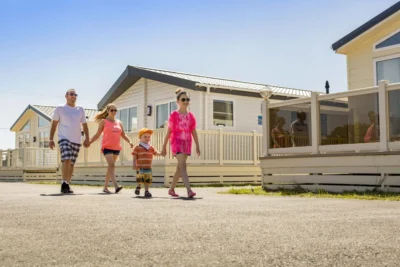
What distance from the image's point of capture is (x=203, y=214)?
16.4 ft

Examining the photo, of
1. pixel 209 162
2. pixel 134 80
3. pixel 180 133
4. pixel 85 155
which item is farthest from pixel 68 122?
pixel 134 80

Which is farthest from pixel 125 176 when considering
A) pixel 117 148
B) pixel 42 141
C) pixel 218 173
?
pixel 42 141

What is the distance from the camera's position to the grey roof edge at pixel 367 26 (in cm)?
1296

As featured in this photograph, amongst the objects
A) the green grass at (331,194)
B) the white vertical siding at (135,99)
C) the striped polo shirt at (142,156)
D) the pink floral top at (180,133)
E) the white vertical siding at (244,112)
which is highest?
the white vertical siding at (135,99)

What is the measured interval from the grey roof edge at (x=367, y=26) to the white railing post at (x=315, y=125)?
516 centimetres

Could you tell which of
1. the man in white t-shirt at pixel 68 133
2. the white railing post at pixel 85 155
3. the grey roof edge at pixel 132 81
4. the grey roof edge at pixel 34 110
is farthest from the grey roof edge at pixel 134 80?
the grey roof edge at pixel 34 110

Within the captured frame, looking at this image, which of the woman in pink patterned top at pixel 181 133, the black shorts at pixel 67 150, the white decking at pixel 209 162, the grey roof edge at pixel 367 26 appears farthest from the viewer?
the white decking at pixel 209 162

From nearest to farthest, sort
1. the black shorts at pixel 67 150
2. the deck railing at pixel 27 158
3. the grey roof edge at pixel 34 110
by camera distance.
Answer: the black shorts at pixel 67 150 < the deck railing at pixel 27 158 < the grey roof edge at pixel 34 110

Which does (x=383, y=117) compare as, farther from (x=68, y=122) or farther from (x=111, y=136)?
(x=68, y=122)

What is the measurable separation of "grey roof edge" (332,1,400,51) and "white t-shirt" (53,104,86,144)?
8217 mm

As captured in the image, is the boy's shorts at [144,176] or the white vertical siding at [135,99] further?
the white vertical siding at [135,99]

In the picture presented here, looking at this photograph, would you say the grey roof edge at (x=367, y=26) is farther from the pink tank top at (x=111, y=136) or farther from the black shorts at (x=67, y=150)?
the black shorts at (x=67, y=150)

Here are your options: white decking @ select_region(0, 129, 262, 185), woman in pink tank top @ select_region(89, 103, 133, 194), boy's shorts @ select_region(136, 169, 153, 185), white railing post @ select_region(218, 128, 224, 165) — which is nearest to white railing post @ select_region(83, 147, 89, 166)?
white decking @ select_region(0, 129, 262, 185)

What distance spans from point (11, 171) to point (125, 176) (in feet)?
40.6
